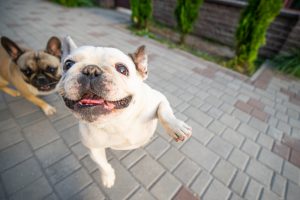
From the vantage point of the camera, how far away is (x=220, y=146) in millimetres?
2562

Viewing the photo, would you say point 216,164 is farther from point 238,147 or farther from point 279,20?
point 279,20

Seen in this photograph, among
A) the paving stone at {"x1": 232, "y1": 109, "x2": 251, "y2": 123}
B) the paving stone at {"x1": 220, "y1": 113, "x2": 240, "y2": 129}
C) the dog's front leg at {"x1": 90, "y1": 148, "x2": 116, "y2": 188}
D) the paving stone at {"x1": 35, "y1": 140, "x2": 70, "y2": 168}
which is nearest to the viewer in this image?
the dog's front leg at {"x1": 90, "y1": 148, "x2": 116, "y2": 188}

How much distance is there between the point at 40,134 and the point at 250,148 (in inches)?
124

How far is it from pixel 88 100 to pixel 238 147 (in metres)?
2.34

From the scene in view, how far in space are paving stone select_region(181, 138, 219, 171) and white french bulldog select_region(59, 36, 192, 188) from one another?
888mm

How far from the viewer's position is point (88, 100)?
1.34m

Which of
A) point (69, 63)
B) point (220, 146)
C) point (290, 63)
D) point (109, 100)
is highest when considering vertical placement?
point (69, 63)

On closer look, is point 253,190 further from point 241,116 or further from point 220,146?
point 241,116

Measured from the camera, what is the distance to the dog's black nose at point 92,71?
1276 mm

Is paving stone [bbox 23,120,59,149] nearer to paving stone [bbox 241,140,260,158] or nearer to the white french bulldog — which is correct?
the white french bulldog

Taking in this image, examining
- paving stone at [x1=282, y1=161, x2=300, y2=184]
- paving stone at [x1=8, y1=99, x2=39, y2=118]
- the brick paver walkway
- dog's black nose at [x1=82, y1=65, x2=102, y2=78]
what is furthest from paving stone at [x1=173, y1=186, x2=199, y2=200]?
paving stone at [x1=8, y1=99, x2=39, y2=118]

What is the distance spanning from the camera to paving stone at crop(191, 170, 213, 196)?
2.00 metres

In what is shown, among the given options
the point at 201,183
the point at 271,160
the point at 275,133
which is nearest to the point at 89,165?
the point at 201,183

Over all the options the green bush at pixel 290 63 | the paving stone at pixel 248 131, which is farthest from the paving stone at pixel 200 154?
the green bush at pixel 290 63
